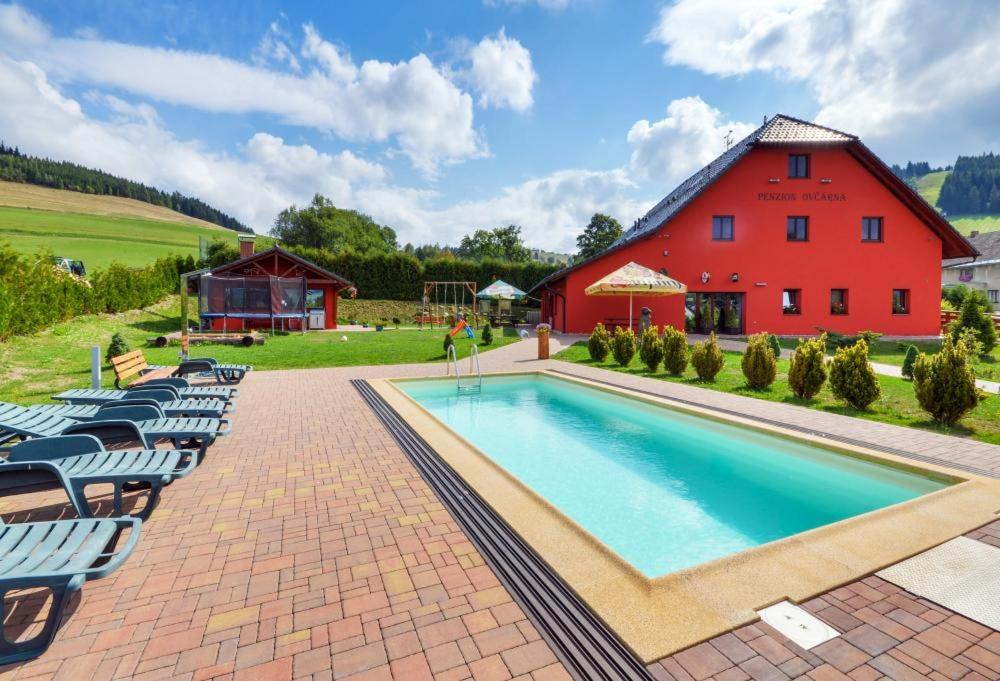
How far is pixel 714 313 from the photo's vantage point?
21094 millimetres

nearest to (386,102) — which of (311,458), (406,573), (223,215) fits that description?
(311,458)

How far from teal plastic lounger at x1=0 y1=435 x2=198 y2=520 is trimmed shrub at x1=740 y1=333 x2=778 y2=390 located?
9.27 metres

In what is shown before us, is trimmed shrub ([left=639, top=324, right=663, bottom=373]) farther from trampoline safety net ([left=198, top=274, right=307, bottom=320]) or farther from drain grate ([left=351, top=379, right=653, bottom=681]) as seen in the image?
trampoline safety net ([left=198, top=274, right=307, bottom=320])

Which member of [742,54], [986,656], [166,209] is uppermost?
[166,209]

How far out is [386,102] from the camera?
12477 millimetres

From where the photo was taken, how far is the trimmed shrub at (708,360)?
10172 millimetres

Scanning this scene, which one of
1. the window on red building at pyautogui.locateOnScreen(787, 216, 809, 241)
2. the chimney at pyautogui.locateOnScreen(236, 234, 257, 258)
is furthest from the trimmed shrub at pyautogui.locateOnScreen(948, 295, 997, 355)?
the chimney at pyautogui.locateOnScreen(236, 234, 257, 258)

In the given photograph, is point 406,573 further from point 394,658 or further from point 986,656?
point 986,656

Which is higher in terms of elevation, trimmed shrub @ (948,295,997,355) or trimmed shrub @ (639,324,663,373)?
trimmed shrub @ (948,295,997,355)

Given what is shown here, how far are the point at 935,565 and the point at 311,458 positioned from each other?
5.11m

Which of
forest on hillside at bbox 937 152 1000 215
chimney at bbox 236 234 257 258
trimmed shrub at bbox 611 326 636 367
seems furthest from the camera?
forest on hillside at bbox 937 152 1000 215

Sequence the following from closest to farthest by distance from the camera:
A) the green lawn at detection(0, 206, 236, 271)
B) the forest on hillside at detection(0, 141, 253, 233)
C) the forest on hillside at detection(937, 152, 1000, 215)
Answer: the green lawn at detection(0, 206, 236, 271) → the forest on hillside at detection(0, 141, 253, 233) → the forest on hillside at detection(937, 152, 1000, 215)

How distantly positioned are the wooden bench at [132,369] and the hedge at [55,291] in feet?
23.7

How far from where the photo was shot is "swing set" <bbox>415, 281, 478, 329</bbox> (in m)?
28.6
